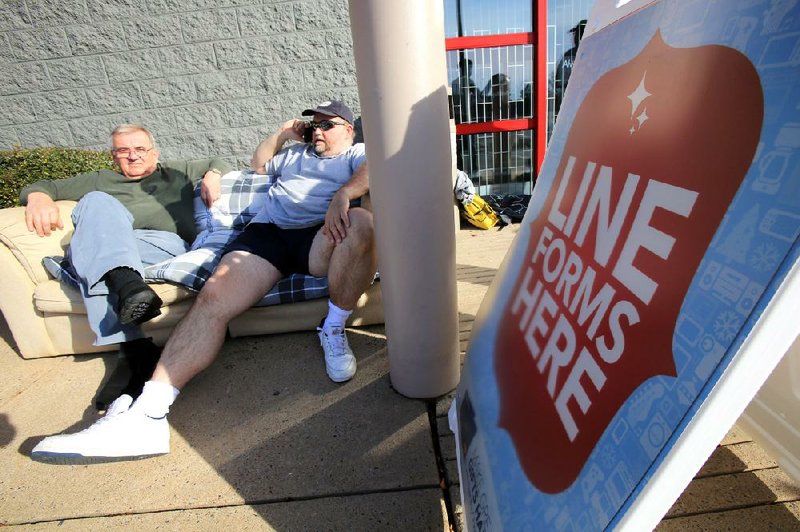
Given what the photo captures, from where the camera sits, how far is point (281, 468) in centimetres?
159

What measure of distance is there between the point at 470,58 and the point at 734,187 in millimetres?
4903

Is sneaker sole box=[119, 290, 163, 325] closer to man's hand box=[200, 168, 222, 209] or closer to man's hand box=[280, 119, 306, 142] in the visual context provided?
man's hand box=[200, 168, 222, 209]

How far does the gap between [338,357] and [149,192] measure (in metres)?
1.76

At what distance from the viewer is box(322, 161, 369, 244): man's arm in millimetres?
2135

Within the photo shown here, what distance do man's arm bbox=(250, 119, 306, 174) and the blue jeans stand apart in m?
0.81

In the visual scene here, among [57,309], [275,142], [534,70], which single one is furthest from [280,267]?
[534,70]

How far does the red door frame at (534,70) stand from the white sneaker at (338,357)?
3.62 metres

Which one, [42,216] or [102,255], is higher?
[42,216]

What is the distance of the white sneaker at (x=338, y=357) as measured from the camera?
80.2 inches

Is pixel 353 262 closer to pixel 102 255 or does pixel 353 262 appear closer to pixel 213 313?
pixel 213 313

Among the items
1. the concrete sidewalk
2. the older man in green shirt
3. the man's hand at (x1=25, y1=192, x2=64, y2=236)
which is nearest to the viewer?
the concrete sidewalk

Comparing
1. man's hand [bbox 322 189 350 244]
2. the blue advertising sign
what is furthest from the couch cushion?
the blue advertising sign

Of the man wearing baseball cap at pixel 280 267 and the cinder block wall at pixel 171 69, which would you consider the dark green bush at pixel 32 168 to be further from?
the man wearing baseball cap at pixel 280 267

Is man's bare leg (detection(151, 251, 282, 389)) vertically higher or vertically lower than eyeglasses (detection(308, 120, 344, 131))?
lower
